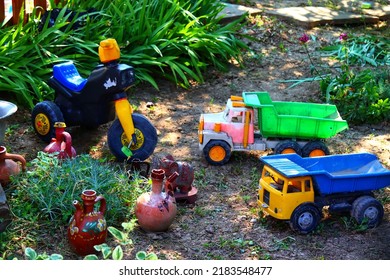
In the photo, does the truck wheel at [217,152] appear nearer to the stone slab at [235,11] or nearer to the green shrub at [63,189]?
the green shrub at [63,189]

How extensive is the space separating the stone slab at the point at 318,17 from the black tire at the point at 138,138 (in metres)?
4.27

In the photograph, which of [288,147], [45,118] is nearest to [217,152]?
[288,147]

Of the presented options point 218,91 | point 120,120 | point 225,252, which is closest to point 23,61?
point 120,120

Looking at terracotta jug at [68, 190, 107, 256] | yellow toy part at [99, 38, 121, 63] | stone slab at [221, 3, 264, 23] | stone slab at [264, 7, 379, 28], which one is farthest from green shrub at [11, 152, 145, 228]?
stone slab at [264, 7, 379, 28]

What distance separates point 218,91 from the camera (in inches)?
320

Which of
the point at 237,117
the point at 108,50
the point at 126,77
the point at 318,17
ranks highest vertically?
the point at 108,50

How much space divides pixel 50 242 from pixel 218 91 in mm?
3499

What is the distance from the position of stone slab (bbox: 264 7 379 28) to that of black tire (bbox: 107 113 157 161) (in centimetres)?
427

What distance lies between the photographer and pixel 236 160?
658 centimetres

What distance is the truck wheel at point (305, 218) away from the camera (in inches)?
207

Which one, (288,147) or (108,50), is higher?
(108,50)

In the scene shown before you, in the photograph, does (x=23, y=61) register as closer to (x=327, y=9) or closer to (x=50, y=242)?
(x=50, y=242)

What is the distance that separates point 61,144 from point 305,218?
1995mm

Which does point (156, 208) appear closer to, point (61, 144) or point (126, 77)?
point (61, 144)
